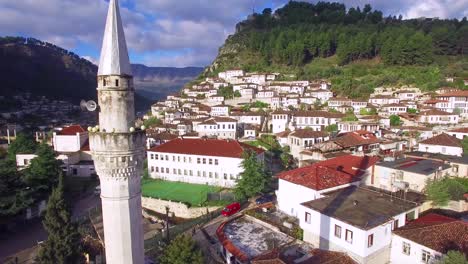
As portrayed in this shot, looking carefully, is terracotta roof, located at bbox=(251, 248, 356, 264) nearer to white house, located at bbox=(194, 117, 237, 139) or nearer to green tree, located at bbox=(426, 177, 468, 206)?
green tree, located at bbox=(426, 177, 468, 206)

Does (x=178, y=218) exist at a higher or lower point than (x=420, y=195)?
lower

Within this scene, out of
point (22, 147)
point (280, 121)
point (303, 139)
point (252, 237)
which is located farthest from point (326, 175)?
point (22, 147)

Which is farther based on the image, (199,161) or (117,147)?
(199,161)

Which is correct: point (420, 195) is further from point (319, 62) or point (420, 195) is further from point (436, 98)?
point (319, 62)

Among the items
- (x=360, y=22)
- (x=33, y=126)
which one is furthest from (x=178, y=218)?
(x=360, y=22)

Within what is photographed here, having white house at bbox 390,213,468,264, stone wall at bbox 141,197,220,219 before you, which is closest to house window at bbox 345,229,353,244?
white house at bbox 390,213,468,264

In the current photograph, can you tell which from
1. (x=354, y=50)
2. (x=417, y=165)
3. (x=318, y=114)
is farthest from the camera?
(x=354, y=50)

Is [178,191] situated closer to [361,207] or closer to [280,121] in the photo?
[361,207]

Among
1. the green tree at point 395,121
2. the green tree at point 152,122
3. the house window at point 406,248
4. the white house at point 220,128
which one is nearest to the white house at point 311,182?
the house window at point 406,248
